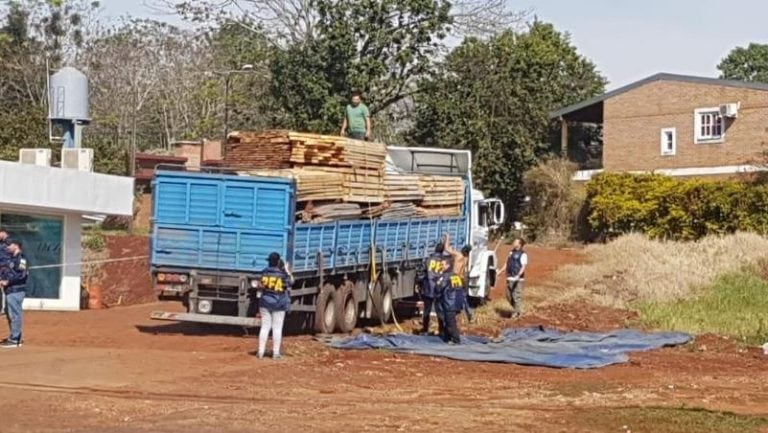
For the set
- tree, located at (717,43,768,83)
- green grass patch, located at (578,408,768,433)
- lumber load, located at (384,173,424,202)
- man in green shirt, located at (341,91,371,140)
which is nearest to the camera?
green grass patch, located at (578,408,768,433)

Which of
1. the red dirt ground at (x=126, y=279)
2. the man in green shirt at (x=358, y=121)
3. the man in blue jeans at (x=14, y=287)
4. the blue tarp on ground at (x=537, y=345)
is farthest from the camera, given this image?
the red dirt ground at (x=126, y=279)

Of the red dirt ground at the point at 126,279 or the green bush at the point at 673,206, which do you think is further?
the green bush at the point at 673,206

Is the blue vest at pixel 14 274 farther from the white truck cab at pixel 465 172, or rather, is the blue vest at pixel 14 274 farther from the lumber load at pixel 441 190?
the white truck cab at pixel 465 172

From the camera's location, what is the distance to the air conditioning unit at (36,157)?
94.4 feet

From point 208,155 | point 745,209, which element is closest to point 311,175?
point 745,209

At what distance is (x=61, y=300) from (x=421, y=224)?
868 cm

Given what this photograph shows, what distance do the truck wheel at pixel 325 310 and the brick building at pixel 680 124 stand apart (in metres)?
28.0

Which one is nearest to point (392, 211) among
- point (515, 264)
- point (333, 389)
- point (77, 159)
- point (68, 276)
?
point (515, 264)

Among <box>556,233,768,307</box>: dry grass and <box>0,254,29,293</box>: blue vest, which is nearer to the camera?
<box>0,254,29,293</box>: blue vest

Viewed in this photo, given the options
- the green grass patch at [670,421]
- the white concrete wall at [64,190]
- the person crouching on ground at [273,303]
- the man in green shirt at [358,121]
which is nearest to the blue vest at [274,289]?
the person crouching on ground at [273,303]

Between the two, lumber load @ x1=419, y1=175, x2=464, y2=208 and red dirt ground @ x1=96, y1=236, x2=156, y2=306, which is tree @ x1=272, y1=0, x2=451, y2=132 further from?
lumber load @ x1=419, y1=175, x2=464, y2=208

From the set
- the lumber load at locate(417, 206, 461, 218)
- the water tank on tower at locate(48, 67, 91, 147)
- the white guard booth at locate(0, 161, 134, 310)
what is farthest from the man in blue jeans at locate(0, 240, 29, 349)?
the water tank on tower at locate(48, 67, 91, 147)

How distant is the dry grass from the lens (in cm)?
3130

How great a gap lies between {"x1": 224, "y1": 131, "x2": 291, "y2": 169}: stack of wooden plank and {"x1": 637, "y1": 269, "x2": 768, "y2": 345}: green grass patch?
28.2 feet
